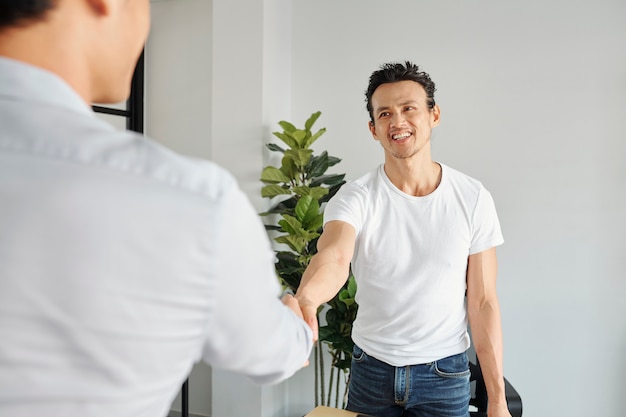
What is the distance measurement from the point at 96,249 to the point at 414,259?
1.52m

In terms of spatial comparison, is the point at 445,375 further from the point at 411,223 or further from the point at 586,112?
the point at 586,112

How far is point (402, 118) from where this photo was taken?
1.98 meters

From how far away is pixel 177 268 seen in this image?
0.45 metres

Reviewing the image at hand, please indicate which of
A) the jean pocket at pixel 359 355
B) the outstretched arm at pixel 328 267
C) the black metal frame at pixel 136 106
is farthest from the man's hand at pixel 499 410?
the black metal frame at pixel 136 106

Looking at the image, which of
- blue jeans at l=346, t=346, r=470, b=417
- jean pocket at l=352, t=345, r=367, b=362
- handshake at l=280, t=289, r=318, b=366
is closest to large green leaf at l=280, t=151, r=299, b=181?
jean pocket at l=352, t=345, r=367, b=362

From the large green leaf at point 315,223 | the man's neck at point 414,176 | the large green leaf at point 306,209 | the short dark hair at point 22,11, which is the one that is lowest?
the large green leaf at point 315,223

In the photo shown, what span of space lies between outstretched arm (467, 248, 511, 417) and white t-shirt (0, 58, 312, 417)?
4.93 ft

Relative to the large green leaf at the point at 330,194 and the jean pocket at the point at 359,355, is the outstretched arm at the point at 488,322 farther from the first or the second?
the large green leaf at the point at 330,194

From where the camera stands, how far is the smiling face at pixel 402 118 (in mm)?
1952

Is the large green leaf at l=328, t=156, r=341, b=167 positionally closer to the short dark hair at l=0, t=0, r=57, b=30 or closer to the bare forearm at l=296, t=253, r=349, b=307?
the bare forearm at l=296, t=253, r=349, b=307

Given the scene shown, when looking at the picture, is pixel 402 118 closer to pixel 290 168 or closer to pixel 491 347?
pixel 491 347

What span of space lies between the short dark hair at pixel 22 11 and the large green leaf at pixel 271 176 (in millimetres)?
2699

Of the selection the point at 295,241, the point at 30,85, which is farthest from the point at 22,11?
the point at 295,241

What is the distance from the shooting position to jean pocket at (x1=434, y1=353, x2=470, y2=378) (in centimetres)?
181
